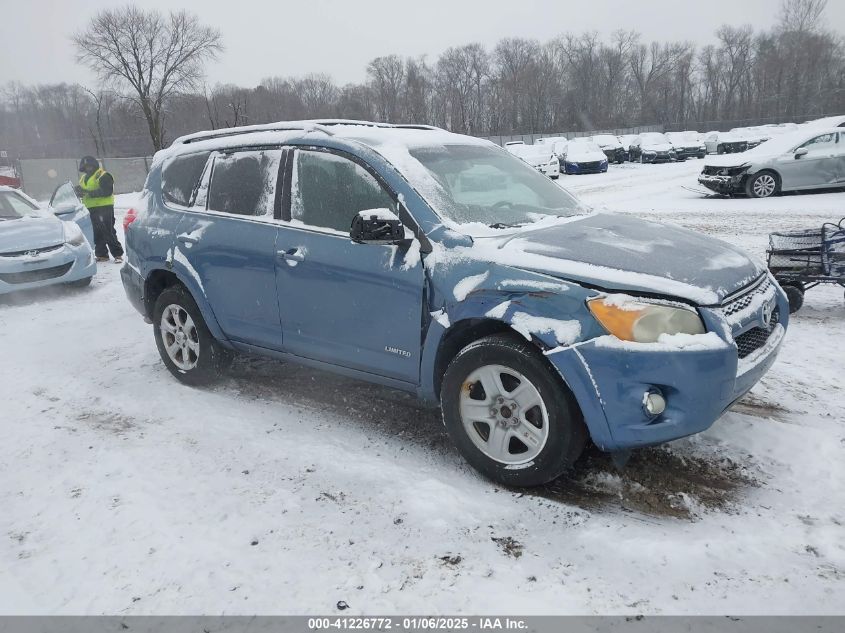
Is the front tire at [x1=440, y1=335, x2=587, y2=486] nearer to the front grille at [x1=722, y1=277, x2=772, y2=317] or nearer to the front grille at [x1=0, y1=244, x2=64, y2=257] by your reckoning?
the front grille at [x1=722, y1=277, x2=772, y2=317]

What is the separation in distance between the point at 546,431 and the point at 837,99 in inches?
3363

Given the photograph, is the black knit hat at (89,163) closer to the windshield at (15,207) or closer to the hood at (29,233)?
the windshield at (15,207)

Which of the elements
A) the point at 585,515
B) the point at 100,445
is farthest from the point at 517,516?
the point at 100,445

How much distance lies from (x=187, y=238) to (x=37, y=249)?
201 inches

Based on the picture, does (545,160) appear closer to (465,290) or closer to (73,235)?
(73,235)

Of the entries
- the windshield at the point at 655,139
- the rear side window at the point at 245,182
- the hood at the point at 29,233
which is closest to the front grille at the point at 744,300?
the rear side window at the point at 245,182

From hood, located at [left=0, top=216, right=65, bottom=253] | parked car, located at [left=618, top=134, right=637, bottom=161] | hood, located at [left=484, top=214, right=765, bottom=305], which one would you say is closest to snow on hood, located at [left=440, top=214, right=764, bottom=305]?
hood, located at [left=484, top=214, right=765, bottom=305]

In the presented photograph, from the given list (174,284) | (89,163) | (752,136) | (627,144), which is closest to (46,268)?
(89,163)

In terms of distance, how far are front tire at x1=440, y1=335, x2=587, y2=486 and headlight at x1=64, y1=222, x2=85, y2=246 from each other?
25.1 ft

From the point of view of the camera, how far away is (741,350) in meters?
2.99

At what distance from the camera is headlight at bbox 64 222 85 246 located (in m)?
8.74

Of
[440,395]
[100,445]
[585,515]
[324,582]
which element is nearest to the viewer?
[324,582]

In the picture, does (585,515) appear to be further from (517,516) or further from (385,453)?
(385,453)
